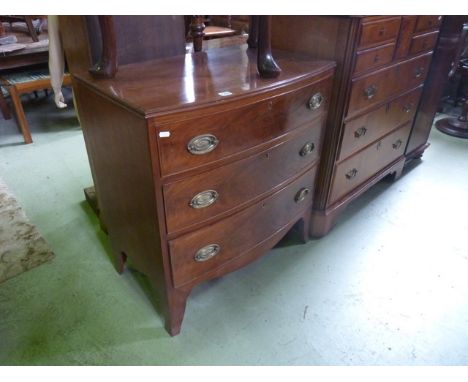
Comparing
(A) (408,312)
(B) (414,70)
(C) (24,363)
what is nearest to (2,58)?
(C) (24,363)

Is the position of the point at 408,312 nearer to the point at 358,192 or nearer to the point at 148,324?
the point at 358,192

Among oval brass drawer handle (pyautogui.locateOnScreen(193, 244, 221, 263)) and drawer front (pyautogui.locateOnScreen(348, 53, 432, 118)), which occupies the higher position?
drawer front (pyautogui.locateOnScreen(348, 53, 432, 118))

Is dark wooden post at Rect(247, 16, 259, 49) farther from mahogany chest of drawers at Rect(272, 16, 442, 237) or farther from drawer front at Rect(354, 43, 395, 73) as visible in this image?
drawer front at Rect(354, 43, 395, 73)

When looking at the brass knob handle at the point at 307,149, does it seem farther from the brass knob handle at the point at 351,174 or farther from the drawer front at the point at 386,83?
the brass knob handle at the point at 351,174

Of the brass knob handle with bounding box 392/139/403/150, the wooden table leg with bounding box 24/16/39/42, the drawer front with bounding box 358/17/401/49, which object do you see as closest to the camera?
the drawer front with bounding box 358/17/401/49

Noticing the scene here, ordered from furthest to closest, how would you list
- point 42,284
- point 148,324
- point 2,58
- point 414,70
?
point 2,58 < point 414,70 < point 42,284 < point 148,324

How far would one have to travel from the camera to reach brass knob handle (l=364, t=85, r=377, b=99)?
1459mm

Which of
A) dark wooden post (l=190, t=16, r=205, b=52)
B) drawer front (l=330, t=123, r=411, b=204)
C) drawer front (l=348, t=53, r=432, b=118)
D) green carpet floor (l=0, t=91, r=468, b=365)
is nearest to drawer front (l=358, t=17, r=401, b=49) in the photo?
drawer front (l=348, t=53, r=432, b=118)

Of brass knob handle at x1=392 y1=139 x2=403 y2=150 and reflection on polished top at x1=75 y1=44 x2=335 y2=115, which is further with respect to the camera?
brass knob handle at x1=392 y1=139 x2=403 y2=150

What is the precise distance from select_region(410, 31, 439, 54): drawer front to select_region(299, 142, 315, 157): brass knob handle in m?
0.74

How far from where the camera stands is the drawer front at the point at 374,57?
1.31 metres

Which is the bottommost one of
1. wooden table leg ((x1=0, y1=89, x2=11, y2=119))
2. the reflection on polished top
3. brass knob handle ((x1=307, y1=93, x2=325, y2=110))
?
wooden table leg ((x1=0, y1=89, x2=11, y2=119))

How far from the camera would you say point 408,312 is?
53.0 inches

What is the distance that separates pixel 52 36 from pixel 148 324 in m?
1.16
